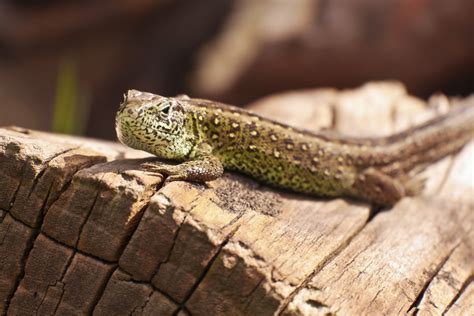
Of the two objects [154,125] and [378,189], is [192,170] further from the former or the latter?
[378,189]

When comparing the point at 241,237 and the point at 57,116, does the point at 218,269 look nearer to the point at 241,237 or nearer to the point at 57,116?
the point at 241,237

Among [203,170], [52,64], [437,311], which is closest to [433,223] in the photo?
[437,311]

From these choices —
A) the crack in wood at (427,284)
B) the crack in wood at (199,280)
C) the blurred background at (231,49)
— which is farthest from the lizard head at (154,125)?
the blurred background at (231,49)

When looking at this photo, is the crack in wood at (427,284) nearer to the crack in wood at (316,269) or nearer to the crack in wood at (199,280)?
the crack in wood at (316,269)

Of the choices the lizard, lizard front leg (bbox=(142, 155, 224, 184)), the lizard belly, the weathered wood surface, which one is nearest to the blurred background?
the lizard

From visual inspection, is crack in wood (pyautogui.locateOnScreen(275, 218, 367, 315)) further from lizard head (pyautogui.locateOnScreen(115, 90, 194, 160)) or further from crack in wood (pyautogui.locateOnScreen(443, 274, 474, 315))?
lizard head (pyautogui.locateOnScreen(115, 90, 194, 160))

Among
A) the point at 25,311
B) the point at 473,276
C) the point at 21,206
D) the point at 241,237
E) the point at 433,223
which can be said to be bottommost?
the point at 25,311
